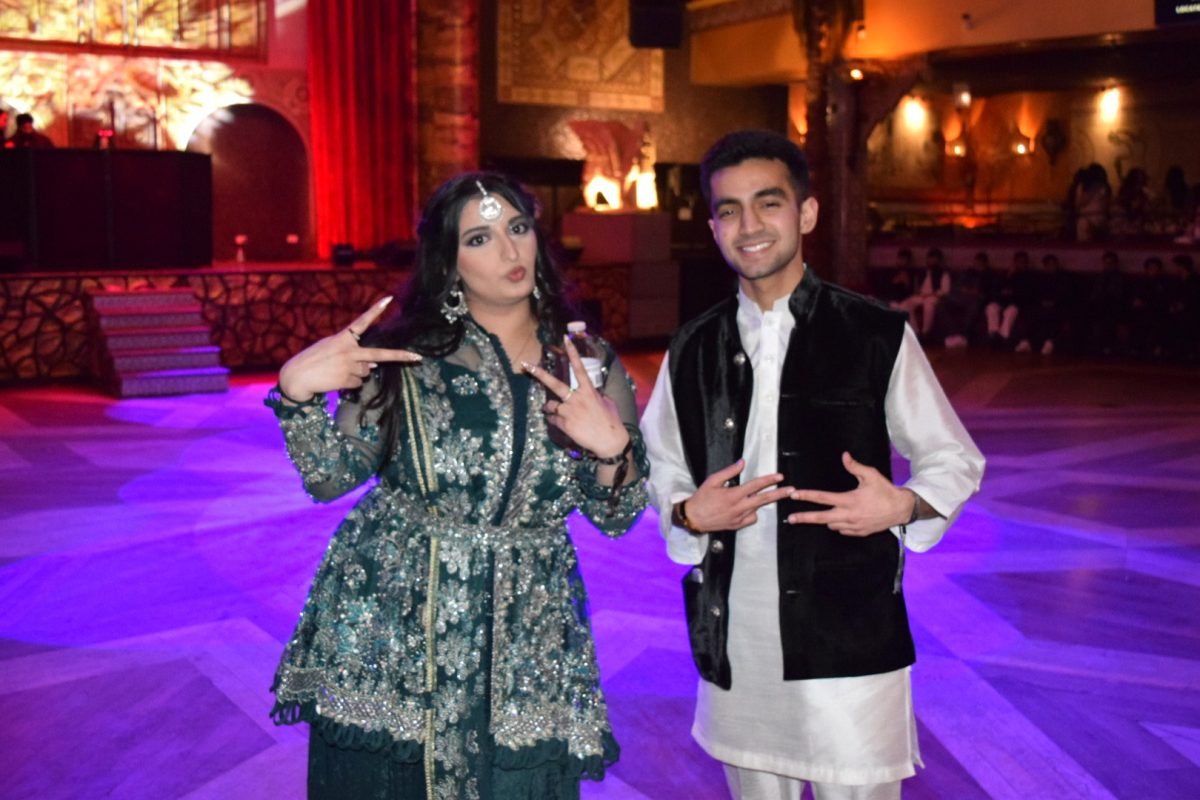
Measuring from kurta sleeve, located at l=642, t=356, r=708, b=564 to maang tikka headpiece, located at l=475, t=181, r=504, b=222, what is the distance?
1.15 feet

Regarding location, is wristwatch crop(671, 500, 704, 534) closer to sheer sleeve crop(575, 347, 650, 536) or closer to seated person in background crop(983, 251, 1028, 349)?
sheer sleeve crop(575, 347, 650, 536)

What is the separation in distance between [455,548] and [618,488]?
0.84 ft

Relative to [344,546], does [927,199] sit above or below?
above

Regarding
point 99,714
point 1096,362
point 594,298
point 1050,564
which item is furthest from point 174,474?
point 1096,362

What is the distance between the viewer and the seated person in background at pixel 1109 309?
11.9 meters

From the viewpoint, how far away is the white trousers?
6.69 ft

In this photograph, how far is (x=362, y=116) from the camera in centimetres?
1324

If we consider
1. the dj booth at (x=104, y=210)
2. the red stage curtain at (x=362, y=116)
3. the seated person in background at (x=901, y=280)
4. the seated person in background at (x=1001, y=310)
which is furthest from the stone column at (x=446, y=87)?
the seated person in background at (x=1001, y=310)

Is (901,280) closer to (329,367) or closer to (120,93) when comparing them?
(120,93)

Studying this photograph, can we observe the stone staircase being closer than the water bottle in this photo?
No

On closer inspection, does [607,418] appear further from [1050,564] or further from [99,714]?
[1050,564]

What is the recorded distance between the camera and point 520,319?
2.09 metres

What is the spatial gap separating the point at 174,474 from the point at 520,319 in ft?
16.2

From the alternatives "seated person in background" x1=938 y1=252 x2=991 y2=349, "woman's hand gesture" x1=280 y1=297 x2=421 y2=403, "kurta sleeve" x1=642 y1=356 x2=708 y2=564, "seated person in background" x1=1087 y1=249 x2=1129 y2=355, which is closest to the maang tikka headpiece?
"woman's hand gesture" x1=280 y1=297 x2=421 y2=403
